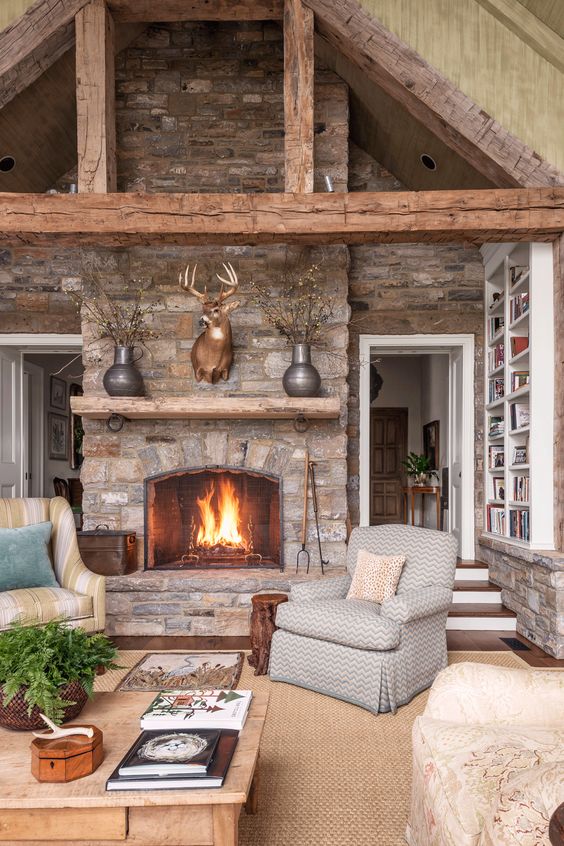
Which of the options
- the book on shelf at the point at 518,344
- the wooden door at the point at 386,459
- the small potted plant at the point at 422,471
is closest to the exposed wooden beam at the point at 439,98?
the book on shelf at the point at 518,344

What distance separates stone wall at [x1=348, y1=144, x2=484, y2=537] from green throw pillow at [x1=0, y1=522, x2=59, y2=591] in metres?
2.73

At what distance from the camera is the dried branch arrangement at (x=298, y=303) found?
4.93 meters

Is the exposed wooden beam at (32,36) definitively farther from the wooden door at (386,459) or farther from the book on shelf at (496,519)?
the wooden door at (386,459)

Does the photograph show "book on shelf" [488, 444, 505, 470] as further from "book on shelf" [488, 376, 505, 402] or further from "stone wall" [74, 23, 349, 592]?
"stone wall" [74, 23, 349, 592]

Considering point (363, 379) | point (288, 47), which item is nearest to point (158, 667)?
point (363, 379)

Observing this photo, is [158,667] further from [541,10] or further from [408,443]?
[408,443]

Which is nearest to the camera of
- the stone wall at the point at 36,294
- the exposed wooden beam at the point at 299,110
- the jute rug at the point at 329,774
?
the jute rug at the point at 329,774

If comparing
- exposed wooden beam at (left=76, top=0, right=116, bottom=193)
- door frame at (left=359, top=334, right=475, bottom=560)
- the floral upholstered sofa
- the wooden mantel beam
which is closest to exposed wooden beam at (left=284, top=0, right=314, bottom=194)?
the wooden mantel beam

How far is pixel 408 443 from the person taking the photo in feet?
31.0

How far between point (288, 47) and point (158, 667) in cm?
381

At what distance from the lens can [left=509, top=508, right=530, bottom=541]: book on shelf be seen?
454 centimetres

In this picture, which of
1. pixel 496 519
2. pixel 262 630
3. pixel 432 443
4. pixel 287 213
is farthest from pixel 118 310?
pixel 432 443

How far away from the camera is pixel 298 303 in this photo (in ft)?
16.3

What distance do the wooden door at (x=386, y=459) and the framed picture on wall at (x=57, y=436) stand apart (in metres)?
4.32
